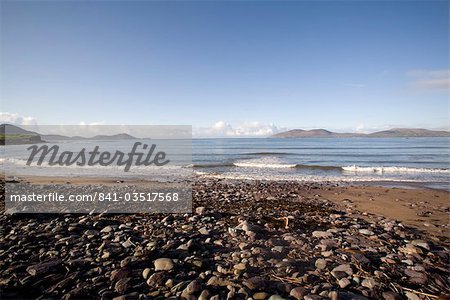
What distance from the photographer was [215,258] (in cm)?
434

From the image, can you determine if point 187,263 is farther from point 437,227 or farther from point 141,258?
point 437,227

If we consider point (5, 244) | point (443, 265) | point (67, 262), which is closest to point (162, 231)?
point (67, 262)

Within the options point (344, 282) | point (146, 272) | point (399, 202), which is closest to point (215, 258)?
point (146, 272)

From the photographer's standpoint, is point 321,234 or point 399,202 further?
point 399,202

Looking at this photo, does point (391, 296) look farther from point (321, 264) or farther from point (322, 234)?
point (322, 234)

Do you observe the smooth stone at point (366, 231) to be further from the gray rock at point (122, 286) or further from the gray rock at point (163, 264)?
the gray rock at point (122, 286)

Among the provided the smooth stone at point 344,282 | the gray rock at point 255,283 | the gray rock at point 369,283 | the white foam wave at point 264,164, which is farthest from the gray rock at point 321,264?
the white foam wave at point 264,164

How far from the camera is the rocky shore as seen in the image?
3434mm

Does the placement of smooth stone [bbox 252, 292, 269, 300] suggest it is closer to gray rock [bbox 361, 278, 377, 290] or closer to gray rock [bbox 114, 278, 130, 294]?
gray rock [bbox 361, 278, 377, 290]

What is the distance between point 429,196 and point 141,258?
12444 mm

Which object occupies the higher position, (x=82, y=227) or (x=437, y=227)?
Result: (x=82, y=227)

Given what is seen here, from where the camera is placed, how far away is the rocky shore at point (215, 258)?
343 cm

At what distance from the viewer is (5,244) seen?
479 centimetres

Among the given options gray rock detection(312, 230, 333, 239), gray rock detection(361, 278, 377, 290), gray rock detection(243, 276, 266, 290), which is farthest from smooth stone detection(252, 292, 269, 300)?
gray rock detection(312, 230, 333, 239)
